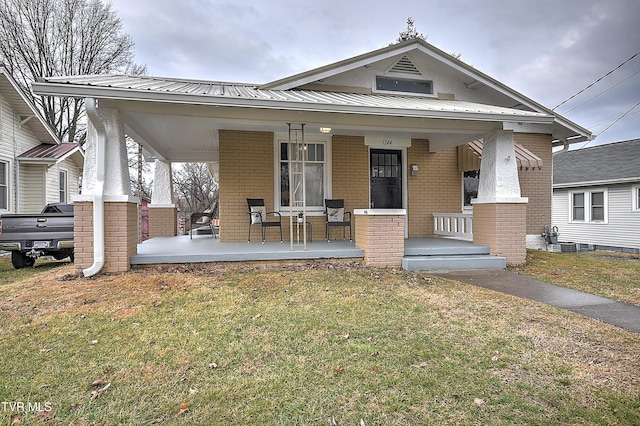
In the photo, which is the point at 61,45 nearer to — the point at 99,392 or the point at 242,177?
the point at 242,177

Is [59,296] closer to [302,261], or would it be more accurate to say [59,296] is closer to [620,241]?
[302,261]

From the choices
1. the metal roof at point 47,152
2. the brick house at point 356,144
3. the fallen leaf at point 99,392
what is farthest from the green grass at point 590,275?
the metal roof at point 47,152

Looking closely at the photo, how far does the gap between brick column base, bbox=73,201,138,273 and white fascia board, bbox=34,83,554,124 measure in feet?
5.53

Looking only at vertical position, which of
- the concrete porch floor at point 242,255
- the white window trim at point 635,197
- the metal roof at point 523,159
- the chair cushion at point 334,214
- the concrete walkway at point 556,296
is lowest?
the concrete walkway at point 556,296

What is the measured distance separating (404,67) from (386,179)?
108 inches

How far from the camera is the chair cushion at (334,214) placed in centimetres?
815

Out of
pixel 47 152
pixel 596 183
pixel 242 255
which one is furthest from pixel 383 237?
pixel 47 152

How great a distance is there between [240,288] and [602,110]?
2627 centimetres

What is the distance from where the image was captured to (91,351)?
9.68 ft

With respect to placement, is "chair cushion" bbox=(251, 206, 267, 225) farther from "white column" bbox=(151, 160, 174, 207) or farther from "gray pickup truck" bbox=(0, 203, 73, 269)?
"gray pickup truck" bbox=(0, 203, 73, 269)

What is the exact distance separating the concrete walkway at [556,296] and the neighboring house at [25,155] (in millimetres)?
14102

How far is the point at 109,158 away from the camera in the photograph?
5.62 m

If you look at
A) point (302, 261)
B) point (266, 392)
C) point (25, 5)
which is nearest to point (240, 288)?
point (302, 261)

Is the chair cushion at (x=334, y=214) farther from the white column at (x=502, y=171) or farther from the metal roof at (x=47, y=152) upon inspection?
the metal roof at (x=47, y=152)
